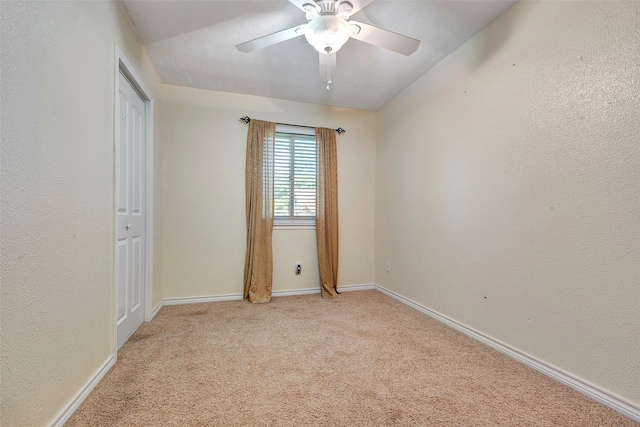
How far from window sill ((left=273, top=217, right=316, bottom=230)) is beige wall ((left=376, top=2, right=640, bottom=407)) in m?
1.37

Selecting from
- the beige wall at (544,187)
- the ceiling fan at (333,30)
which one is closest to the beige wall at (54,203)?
the ceiling fan at (333,30)

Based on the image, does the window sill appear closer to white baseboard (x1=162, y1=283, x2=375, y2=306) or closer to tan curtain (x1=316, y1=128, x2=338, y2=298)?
tan curtain (x1=316, y1=128, x2=338, y2=298)

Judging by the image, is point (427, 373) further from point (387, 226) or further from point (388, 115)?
point (388, 115)

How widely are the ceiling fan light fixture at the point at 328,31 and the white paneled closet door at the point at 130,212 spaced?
135 cm

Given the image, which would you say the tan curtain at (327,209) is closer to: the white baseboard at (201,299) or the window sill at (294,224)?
the window sill at (294,224)

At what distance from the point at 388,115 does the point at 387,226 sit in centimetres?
135

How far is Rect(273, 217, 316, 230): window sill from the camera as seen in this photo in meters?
3.19

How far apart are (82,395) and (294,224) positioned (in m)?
2.26

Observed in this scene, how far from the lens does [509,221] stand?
5.85 ft

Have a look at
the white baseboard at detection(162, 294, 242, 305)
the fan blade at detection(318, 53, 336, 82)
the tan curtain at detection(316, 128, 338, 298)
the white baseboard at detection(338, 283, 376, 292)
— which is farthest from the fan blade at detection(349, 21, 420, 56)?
the white baseboard at detection(162, 294, 242, 305)

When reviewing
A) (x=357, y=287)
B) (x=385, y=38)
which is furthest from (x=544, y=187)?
(x=357, y=287)

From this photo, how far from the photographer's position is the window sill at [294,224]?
3.19m

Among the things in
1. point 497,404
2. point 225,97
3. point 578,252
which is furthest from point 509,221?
point 225,97

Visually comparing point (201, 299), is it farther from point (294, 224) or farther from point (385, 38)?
point (385, 38)
